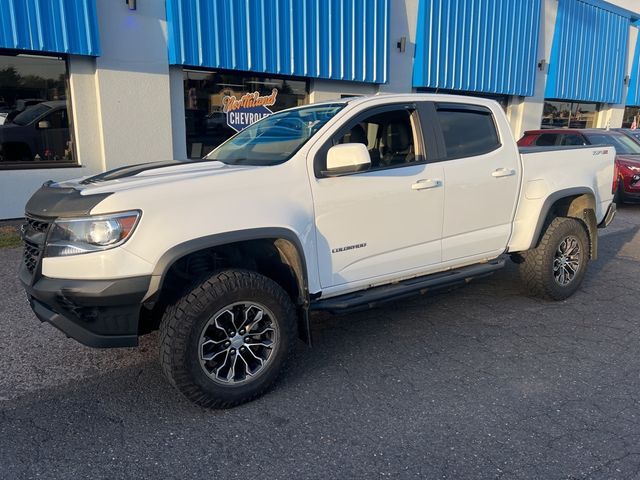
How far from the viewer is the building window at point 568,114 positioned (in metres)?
17.9

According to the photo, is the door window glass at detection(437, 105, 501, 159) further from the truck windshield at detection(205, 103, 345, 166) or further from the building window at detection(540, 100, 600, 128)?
the building window at detection(540, 100, 600, 128)

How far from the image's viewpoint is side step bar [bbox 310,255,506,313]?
3.48m

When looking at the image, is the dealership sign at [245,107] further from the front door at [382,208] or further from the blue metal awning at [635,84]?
the blue metal awning at [635,84]

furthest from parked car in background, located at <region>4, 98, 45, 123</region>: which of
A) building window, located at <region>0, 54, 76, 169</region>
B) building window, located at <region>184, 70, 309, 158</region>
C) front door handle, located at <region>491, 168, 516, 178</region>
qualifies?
front door handle, located at <region>491, 168, 516, 178</region>

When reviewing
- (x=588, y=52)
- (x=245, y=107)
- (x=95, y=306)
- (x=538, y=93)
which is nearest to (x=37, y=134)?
(x=245, y=107)

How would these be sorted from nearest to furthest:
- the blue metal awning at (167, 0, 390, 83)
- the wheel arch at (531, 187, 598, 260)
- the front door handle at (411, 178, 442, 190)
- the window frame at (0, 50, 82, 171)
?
1. the front door handle at (411, 178, 442, 190)
2. the wheel arch at (531, 187, 598, 260)
3. the window frame at (0, 50, 82, 171)
4. the blue metal awning at (167, 0, 390, 83)

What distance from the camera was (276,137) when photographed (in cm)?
386

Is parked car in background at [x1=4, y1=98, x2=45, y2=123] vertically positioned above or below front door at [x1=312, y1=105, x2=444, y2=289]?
above

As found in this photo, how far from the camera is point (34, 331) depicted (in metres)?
4.28

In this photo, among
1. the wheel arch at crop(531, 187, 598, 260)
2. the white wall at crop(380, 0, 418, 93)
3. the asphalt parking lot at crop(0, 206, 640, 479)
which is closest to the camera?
the asphalt parking lot at crop(0, 206, 640, 479)

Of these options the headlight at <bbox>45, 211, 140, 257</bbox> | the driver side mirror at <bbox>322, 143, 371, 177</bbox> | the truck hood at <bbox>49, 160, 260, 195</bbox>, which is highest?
the driver side mirror at <bbox>322, 143, 371, 177</bbox>

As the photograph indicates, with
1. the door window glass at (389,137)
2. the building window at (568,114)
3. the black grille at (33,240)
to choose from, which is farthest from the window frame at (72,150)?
the building window at (568,114)

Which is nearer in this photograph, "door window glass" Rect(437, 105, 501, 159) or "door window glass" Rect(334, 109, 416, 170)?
"door window glass" Rect(334, 109, 416, 170)

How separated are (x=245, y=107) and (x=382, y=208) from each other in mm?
7471
